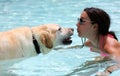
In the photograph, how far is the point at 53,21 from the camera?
7082 mm

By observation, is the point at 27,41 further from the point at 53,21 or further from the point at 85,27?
the point at 53,21

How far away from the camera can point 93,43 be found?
4273 millimetres

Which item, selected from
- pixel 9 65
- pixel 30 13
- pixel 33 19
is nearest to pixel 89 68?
pixel 9 65

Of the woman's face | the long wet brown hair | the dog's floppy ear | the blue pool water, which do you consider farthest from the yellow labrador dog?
the long wet brown hair

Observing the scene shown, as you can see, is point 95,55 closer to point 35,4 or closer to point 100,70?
point 100,70

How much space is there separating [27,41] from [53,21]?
3.32 meters

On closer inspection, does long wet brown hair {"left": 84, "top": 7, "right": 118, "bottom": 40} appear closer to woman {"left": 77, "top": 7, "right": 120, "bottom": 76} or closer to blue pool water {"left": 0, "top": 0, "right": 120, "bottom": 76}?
woman {"left": 77, "top": 7, "right": 120, "bottom": 76}

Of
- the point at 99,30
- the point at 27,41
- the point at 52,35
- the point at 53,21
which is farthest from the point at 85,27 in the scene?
the point at 53,21

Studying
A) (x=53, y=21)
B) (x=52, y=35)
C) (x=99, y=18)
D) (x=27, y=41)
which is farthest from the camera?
(x=53, y=21)

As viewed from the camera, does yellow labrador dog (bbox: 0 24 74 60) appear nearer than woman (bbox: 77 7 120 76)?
Yes

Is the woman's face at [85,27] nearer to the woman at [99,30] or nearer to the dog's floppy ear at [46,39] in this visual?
the woman at [99,30]

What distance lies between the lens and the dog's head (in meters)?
3.84

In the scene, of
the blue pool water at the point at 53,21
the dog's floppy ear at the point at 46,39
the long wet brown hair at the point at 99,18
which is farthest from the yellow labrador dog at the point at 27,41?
the long wet brown hair at the point at 99,18

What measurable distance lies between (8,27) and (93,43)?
2.91m
